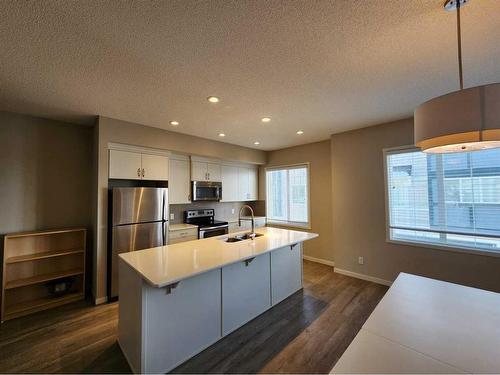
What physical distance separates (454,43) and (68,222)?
15.8 ft

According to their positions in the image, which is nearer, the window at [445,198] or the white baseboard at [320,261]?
the window at [445,198]

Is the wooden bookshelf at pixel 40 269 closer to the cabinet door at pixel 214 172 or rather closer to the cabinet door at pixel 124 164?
the cabinet door at pixel 124 164

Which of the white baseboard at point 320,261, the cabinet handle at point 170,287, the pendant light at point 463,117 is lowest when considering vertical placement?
the white baseboard at point 320,261

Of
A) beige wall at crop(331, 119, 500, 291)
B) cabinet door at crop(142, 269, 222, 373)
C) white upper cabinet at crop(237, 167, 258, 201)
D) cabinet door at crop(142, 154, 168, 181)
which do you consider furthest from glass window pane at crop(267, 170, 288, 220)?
cabinet door at crop(142, 269, 222, 373)

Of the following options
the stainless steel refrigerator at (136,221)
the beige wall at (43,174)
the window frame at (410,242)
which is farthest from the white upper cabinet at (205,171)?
the window frame at (410,242)

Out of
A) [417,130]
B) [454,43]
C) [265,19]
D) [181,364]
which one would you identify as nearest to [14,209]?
[181,364]

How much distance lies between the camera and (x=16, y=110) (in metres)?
2.73

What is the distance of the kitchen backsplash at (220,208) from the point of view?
4.29 metres

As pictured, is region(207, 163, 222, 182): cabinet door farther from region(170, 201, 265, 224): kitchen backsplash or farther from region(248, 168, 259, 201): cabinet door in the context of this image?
region(248, 168, 259, 201): cabinet door

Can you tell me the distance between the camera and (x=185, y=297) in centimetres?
187

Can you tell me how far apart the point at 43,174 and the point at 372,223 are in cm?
507

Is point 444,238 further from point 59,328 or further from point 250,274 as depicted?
point 59,328

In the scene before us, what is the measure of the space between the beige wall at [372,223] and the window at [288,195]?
960mm

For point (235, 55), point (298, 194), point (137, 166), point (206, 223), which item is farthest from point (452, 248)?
point (137, 166)
